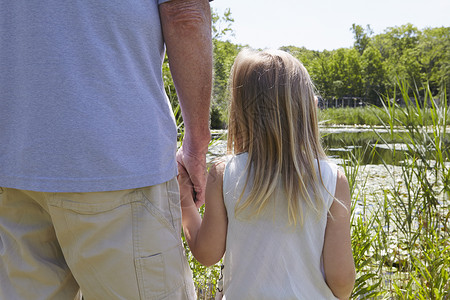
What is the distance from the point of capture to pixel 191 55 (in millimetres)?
1086

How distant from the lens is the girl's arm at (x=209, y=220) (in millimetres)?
1203

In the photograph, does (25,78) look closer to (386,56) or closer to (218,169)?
(218,169)

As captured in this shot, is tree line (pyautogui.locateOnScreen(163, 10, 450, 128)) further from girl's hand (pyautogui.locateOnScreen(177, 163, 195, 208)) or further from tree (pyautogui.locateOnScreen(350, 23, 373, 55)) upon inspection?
girl's hand (pyautogui.locateOnScreen(177, 163, 195, 208))

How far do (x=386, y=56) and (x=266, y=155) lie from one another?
60.7m

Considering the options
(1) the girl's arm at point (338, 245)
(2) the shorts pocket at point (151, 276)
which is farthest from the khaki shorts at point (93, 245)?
(1) the girl's arm at point (338, 245)

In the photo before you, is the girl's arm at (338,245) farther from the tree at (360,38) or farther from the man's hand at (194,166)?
the tree at (360,38)

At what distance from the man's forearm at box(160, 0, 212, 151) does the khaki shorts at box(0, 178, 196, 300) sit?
0.67 feet

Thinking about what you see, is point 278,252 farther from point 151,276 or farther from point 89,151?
point 89,151

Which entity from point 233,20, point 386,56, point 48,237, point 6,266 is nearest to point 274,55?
point 48,237

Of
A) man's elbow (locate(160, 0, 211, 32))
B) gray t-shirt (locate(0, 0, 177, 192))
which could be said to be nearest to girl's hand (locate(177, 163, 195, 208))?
gray t-shirt (locate(0, 0, 177, 192))

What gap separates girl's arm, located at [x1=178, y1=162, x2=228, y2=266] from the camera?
1203 millimetres

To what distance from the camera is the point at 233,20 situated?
6.31 m

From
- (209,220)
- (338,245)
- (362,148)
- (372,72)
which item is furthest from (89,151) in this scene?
(372,72)

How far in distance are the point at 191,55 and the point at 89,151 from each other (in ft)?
1.22
